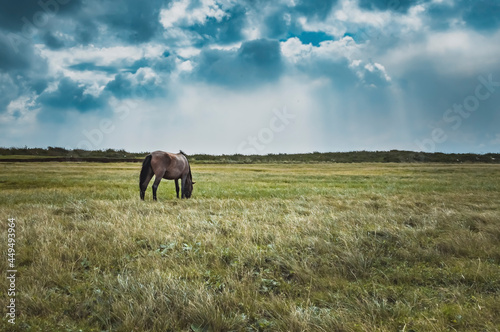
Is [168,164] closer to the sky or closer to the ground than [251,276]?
closer to the sky

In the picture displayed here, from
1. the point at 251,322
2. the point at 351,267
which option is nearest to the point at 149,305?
A: the point at 251,322

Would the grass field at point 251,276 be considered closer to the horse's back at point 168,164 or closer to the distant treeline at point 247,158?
the horse's back at point 168,164

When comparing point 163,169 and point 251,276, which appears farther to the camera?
point 163,169

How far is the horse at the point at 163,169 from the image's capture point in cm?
1411

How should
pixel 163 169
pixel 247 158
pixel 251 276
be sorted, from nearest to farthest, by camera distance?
pixel 251 276
pixel 163 169
pixel 247 158

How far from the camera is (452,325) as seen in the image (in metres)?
3.51

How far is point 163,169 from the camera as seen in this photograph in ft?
47.4

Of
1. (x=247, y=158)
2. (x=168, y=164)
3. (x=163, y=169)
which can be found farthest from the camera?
(x=247, y=158)

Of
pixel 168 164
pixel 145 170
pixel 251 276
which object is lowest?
pixel 251 276

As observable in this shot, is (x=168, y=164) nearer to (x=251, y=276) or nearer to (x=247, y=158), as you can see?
(x=251, y=276)

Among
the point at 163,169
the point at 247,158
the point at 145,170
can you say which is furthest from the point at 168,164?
the point at 247,158

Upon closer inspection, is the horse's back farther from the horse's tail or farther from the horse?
the horse's tail

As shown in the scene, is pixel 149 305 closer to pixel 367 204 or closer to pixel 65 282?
pixel 65 282

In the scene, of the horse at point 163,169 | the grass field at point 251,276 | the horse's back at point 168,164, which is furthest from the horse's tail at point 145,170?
the grass field at point 251,276
